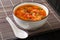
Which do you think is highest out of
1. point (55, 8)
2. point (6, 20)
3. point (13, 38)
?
point (55, 8)

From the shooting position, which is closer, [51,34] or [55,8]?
[51,34]

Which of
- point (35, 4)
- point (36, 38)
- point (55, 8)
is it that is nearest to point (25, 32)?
point (36, 38)

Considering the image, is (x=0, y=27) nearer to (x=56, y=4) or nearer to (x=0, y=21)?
(x=0, y=21)

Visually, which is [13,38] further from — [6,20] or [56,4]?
[56,4]

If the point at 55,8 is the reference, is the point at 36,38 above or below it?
below

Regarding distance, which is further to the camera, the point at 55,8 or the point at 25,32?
the point at 55,8

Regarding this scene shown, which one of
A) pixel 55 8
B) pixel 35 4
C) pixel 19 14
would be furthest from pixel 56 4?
pixel 19 14
